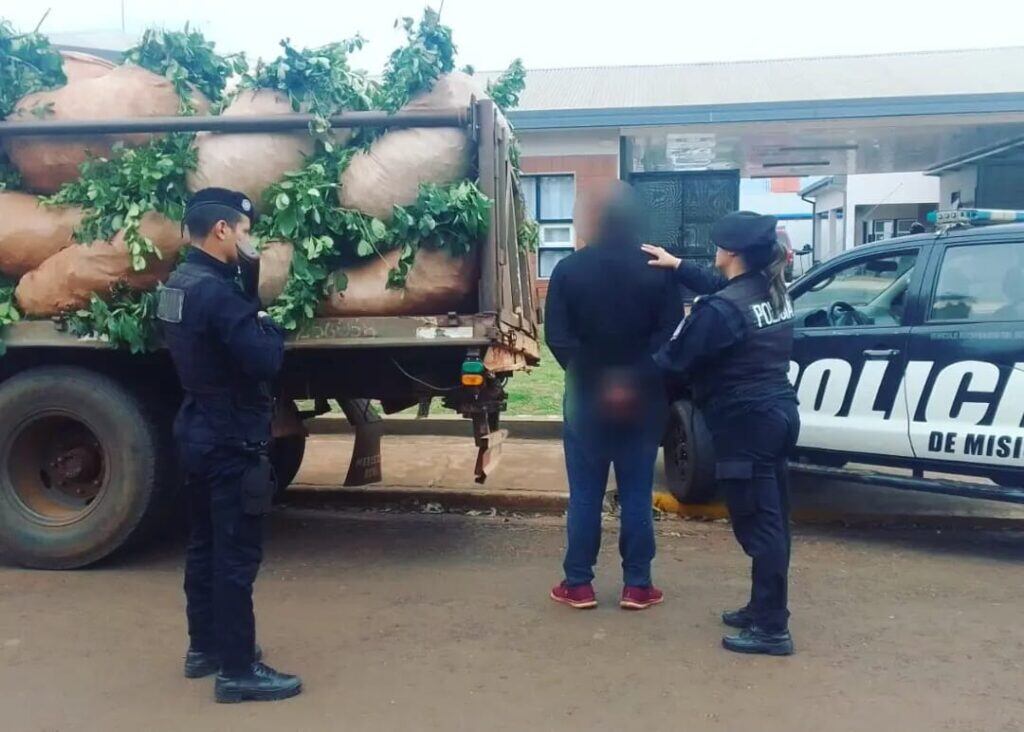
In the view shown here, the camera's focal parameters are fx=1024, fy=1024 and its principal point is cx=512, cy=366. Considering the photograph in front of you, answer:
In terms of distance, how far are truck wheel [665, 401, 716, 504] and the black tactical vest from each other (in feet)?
6.37

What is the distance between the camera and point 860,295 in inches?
256

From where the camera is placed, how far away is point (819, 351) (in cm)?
616

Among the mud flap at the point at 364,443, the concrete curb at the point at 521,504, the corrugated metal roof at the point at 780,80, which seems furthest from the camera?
the corrugated metal roof at the point at 780,80

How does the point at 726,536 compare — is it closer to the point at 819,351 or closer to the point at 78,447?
the point at 819,351

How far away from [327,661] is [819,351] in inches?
138

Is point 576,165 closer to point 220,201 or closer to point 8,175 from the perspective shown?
point 8,175

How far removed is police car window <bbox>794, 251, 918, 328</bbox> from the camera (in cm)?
607

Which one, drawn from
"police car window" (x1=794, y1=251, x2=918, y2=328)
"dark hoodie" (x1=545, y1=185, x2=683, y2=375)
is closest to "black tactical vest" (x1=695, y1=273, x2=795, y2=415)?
"dark hoodie" (x1=545, y1=185, x2=683, y2=375)

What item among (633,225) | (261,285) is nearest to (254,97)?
(261,285)

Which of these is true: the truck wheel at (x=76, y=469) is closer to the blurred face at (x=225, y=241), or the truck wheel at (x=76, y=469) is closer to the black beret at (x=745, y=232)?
the blurred face at (x=225, y=241)

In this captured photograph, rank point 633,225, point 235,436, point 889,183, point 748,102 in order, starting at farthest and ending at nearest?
point 889,183, point 748,102, point 633,225, point 235,436

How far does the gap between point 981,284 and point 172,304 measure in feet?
14.1

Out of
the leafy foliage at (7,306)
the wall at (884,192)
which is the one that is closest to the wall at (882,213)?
the wall at (884,192)

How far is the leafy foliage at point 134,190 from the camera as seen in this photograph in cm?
500
